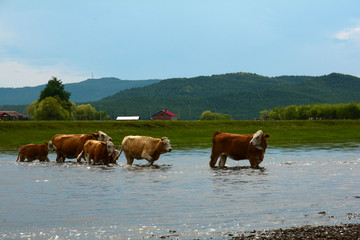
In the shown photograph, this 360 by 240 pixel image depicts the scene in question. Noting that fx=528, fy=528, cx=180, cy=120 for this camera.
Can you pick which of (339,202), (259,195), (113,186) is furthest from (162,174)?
(339,202)

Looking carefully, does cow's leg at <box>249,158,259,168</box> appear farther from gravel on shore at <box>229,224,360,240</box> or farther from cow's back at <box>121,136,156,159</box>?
gravel on shore at <box>229,224,360,240</box>

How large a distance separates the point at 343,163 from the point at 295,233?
2170 centimetres

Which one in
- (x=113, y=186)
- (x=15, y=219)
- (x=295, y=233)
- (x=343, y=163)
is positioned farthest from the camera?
(x=343, y=163)

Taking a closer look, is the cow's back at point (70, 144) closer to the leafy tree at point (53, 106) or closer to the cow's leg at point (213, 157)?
the cow's leg at point (213, 157)

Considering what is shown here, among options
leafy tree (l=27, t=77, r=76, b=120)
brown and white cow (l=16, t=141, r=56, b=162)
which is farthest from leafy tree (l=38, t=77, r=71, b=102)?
brown and white cow (l=16, t=141, r=56, b=162)

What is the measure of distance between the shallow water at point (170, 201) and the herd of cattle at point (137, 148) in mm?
1155

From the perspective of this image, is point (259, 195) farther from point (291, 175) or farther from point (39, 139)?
point (39, 139)

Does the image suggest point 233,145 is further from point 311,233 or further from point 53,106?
point 53,106

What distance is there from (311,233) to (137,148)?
20.0 meters

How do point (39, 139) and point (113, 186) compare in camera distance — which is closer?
point (113, 186)

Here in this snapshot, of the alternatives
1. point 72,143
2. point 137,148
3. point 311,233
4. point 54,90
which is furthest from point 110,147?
point 54,90

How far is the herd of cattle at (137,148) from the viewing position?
2842 cm

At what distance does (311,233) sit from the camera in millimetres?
12258

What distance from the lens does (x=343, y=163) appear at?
32719 mm
